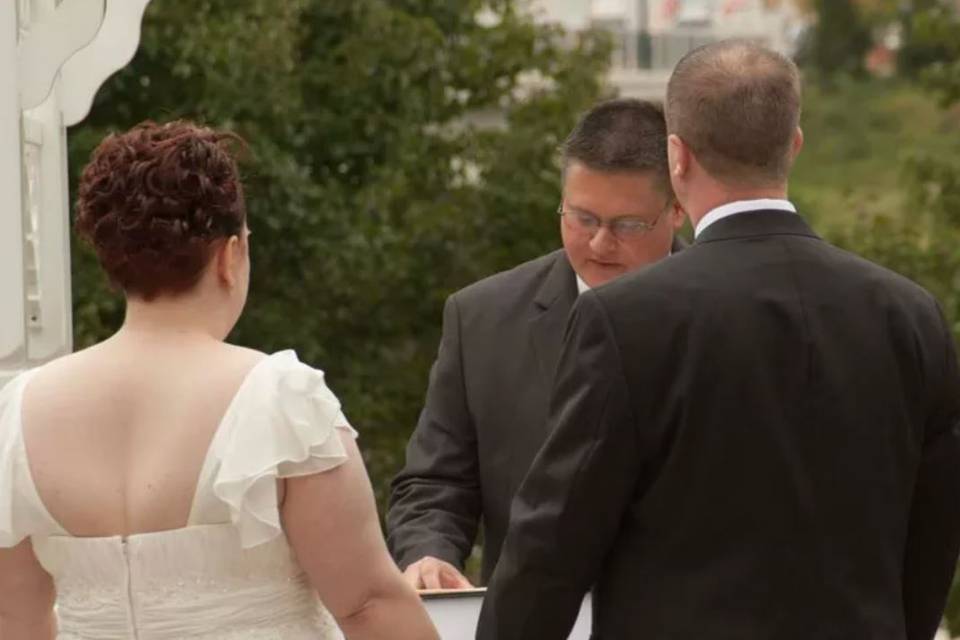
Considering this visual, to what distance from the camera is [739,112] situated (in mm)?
3789

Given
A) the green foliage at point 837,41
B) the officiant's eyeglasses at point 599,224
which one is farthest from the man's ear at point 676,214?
the green foliage at point 837,41

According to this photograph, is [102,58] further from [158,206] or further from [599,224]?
[158,206]

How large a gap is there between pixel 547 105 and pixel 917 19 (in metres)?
2.43

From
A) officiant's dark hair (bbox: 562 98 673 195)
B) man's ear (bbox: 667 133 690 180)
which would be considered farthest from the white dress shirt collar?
man's ear (bbox: 667 133 690 180)

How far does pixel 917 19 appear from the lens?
1384 centimetres

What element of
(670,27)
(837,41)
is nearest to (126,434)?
(670,27)

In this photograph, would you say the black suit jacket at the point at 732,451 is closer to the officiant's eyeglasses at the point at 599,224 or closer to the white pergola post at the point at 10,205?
the officiant's eyeglasses at the point at 599,224

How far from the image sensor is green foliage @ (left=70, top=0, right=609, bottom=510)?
37.8ft

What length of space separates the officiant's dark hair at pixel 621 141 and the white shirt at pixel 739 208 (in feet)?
3.93

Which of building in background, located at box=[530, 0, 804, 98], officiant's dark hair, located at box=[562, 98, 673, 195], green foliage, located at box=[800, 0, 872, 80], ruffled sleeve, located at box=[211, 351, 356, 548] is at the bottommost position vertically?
green foliage, located at box=[800, 0, 872, 80]

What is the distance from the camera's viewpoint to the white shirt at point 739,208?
3830 mm

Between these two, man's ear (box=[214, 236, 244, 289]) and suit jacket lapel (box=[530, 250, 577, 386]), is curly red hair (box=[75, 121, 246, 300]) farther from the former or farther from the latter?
suit jacket lapel (box=[530, 250, 577, 386])

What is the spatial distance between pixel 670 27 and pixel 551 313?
43144 mm

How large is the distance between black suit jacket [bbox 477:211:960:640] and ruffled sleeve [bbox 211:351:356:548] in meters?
0.36
